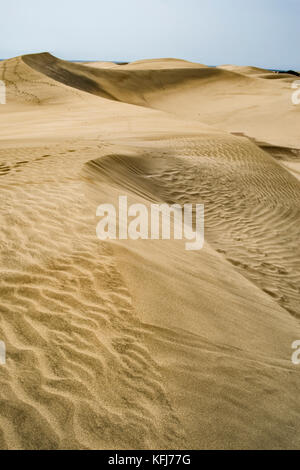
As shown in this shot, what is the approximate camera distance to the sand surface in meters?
2.22

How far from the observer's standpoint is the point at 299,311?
15.7 ft

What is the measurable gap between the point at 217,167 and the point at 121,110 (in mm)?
8130

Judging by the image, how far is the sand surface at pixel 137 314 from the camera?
2.22 m

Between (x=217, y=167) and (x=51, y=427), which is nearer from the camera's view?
(x=51, y=427)

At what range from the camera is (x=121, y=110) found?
617 inches

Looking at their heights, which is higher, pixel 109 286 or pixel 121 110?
pixel 121 110

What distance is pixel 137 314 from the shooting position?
9.83 ft

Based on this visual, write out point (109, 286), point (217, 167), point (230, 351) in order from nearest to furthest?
point (230, 351), point (109, 286), point (217, 167)
